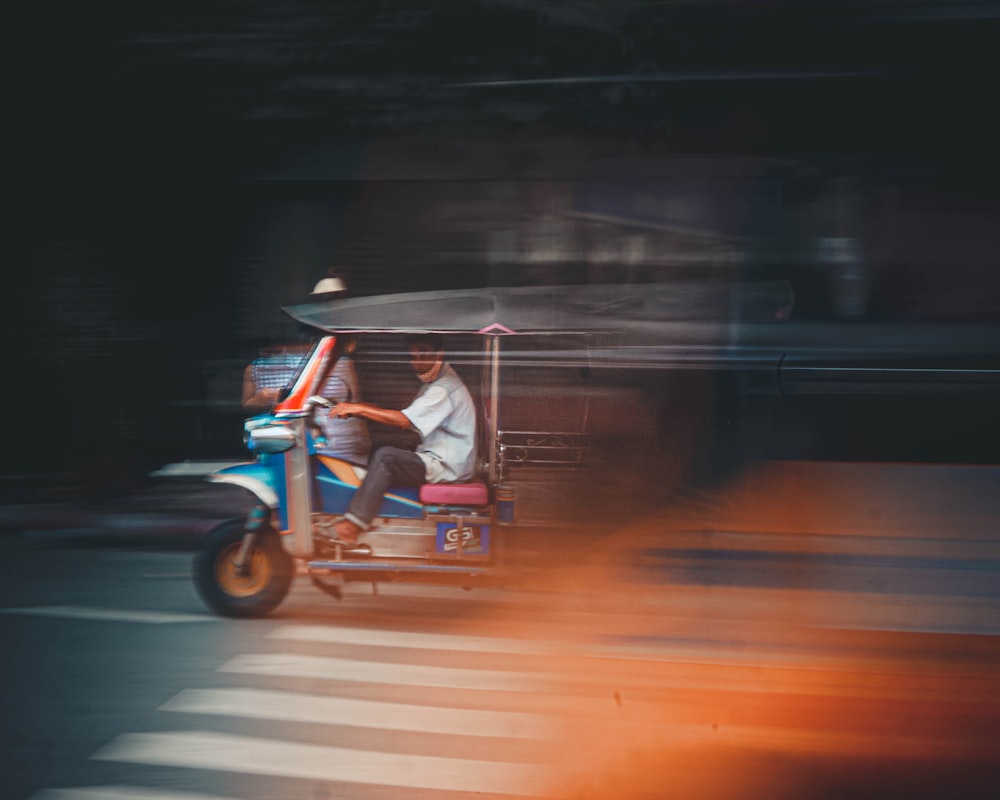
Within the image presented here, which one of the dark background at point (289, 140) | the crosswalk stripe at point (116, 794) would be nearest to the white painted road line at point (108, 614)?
the crosswalk stripe at point (116, 794)

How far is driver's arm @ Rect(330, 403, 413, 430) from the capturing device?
5227 mm

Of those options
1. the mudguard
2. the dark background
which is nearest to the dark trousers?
the mudguard

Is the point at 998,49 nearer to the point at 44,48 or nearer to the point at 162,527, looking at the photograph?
the point at 162,527

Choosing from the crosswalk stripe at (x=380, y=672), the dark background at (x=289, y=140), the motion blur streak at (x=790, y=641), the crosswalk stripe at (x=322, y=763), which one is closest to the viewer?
the crosswalk stripe at (x=322, y=763)

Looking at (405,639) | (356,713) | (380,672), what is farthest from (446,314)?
(356,713)

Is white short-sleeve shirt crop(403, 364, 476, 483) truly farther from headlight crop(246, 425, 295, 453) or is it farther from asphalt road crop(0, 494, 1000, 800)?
asphalt road crop(0, 494, 1000, 800)

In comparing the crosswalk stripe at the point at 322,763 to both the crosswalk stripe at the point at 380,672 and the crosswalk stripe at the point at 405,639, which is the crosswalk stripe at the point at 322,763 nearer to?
the crosswalk stripe at the point at 380,672

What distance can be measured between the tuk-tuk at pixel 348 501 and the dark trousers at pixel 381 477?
0.05m

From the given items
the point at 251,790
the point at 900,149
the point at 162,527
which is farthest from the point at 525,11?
the point at 251,790

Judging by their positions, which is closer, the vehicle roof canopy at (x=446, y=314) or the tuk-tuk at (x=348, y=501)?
the tuk-tuk at (x=348, y=501)

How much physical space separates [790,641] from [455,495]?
168 cm

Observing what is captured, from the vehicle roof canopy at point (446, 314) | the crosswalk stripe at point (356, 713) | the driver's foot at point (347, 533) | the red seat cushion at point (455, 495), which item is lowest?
the crosswalk stripe at point (356, 713)

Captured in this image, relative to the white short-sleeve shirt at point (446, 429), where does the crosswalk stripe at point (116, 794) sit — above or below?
below

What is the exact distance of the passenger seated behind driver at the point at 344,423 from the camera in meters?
5.37
